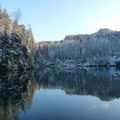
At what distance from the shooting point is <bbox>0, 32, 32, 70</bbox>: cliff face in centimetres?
11559

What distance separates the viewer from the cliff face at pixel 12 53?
115588 mm

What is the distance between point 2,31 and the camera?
128625 mm

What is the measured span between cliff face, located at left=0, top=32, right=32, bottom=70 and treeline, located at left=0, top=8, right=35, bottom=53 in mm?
4091

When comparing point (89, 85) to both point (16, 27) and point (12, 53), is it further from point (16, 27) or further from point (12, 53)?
point (16, 27)

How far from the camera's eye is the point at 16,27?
509ft

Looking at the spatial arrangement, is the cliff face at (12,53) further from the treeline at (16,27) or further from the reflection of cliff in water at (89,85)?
the reflection of cliff in water at (89,85)

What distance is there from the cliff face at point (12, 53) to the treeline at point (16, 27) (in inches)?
161

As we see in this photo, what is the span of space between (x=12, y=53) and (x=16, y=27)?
3503 centimetres

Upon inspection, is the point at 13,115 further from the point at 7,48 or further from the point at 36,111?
the point at 7,48

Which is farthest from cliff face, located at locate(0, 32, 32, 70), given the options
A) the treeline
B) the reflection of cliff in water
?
the reflection of cliff in water

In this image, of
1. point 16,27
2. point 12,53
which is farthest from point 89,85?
point 16,27

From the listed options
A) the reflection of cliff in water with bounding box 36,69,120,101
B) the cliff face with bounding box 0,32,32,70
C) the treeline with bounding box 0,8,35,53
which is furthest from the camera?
the treeline with bounding box 0,8,35,53

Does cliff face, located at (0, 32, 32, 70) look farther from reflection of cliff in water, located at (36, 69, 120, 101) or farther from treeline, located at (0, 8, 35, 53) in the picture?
reflection of cliff in water, located at (36, 69, 120, 101)

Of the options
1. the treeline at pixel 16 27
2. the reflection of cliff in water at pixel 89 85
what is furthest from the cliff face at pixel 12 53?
the reflection of cliff in water at pixel 89 85
